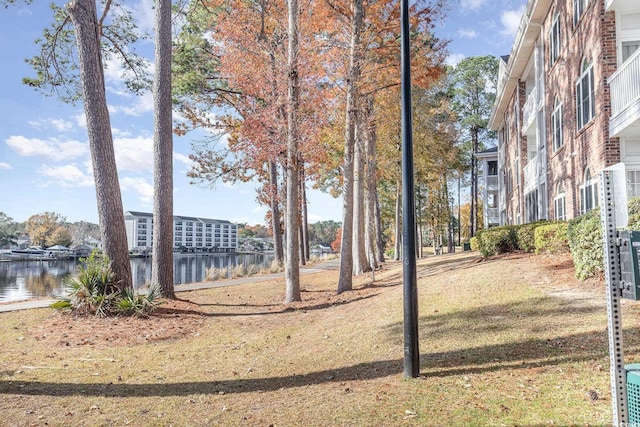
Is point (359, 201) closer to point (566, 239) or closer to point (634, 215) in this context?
point (566, 239)

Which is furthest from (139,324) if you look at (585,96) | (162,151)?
(585,96)

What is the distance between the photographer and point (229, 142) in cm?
2098

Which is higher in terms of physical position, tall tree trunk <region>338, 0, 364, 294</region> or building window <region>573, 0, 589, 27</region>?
building window <region>573, 0, 589, 27</region>

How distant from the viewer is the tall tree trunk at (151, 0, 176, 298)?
11414 mm

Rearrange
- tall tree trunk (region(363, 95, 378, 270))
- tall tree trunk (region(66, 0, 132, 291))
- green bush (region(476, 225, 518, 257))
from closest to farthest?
tall tree trunk (region(66, 0, 132, 291)) < green bush (region(476, 225, 518, 257)) < tall tree trunk (region(363, 95, 378, 270))

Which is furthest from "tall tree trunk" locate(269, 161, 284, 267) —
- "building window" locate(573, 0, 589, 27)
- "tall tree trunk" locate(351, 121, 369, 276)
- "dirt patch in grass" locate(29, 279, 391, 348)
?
"building window" locate(573, 0, 589, 27)

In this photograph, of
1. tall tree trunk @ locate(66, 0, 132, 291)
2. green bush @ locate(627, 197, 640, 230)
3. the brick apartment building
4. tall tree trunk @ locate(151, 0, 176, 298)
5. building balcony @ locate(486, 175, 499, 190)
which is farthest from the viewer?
building balcony @ locate(486, 175, 499, 190)

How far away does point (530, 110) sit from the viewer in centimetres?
1891

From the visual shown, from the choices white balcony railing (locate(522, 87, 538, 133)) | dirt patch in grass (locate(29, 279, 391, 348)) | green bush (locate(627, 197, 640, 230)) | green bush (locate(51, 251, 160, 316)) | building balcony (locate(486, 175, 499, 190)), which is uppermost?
white balcony railing (locate(522, 87, 538, 133))

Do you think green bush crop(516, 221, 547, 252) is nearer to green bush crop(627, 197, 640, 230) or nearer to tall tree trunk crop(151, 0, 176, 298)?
green bush crop(627, 197, 640, 230)

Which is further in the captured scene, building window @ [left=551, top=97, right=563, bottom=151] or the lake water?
the lake water

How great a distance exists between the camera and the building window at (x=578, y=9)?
40.4 ft

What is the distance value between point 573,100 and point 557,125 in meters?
2.08

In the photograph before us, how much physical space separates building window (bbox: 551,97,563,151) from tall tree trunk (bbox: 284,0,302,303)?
29.7 ft
